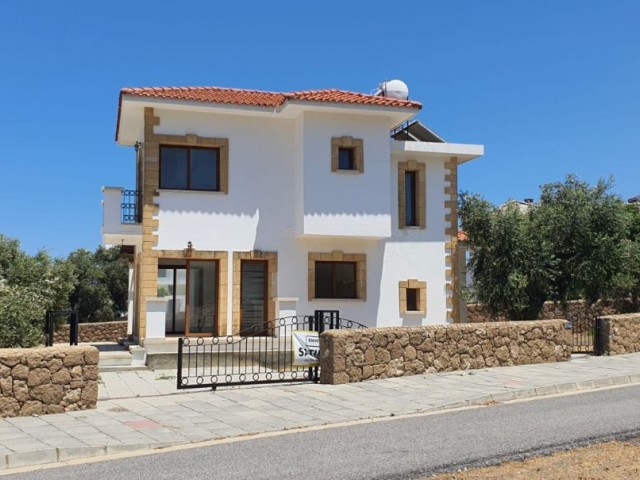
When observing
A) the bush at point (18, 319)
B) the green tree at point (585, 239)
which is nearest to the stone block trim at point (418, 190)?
the green tree at point (585, 239)

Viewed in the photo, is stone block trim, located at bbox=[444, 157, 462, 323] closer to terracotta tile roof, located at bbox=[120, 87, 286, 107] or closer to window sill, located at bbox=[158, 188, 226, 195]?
terracotta tile roof, located at bbox=[120, 87, 286, 107]

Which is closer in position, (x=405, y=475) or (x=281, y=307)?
(x=405, y=475)

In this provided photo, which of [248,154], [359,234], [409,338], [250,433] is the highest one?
[248,154]

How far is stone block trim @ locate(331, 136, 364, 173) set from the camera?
19.5m

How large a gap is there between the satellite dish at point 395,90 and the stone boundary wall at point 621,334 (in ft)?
28.7

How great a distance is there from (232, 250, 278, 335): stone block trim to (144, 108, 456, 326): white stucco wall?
159mm

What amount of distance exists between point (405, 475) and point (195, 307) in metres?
13.2

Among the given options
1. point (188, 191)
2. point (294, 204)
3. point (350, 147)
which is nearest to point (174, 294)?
point (188, 191)

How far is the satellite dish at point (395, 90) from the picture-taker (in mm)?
21516

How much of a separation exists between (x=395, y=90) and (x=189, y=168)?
6835 millimetres

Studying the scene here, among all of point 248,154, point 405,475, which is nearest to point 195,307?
point 248,154

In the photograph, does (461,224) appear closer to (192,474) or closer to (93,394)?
(93,394)

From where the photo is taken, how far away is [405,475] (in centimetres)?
701

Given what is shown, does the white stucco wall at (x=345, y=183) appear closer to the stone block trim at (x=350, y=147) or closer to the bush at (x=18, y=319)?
the stone block trim at (x=350, y=147)
